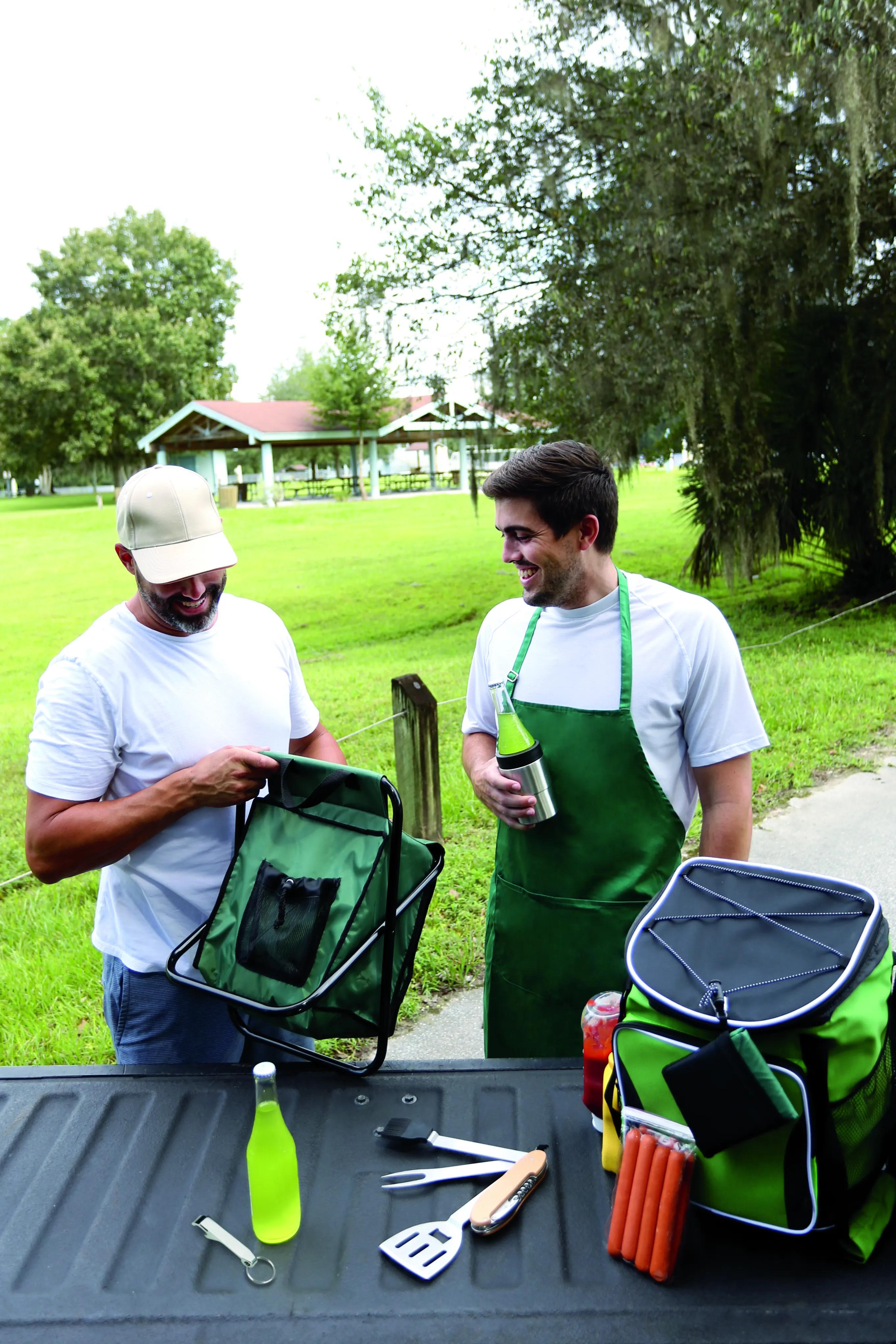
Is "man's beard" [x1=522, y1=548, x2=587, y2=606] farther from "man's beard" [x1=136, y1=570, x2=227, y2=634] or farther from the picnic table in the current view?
the picnic table

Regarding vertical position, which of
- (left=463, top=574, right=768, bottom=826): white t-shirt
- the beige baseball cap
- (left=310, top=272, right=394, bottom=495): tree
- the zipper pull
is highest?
(left=310, top=272, right=394, bottom=495): tree

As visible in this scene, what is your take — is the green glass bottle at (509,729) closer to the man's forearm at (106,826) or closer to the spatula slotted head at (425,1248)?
the man's forearm at (106,826)

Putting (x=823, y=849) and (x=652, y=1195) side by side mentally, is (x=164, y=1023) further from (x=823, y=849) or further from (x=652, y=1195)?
(x=823, y=849)

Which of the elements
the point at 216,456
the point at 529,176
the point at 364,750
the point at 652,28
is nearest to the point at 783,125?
the point at 652,28

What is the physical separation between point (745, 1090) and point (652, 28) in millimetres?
10792

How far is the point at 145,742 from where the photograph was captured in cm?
227

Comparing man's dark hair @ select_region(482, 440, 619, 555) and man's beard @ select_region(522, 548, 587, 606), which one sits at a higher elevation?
man's dark hair @ select_region(482, 440, 619, 555)

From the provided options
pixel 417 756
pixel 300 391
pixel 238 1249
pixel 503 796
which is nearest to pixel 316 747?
pixel 503 796

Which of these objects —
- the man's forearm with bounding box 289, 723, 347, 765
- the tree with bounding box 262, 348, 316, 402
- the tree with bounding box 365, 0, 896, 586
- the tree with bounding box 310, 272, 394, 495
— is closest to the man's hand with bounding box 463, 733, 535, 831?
the man's forearm with bounding box 289, 723, 347, 765

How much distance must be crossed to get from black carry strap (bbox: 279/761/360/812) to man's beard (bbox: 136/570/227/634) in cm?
44

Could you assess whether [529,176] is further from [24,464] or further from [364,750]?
[24,464]

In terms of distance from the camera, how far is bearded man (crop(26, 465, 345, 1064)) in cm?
217

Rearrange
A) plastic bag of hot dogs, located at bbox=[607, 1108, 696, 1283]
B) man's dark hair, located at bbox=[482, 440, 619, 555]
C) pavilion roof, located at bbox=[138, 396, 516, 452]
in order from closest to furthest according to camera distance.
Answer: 1. plastic bag of hot dogs, located at bbox=[607, 1108, 696, 1283]
2. man's dark hair, located at bbox=[482, 440, 619, 555]
3. pavilion roof, located at bbox=[138, 396, 516, 452]

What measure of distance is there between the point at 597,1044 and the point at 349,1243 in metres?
0.50
